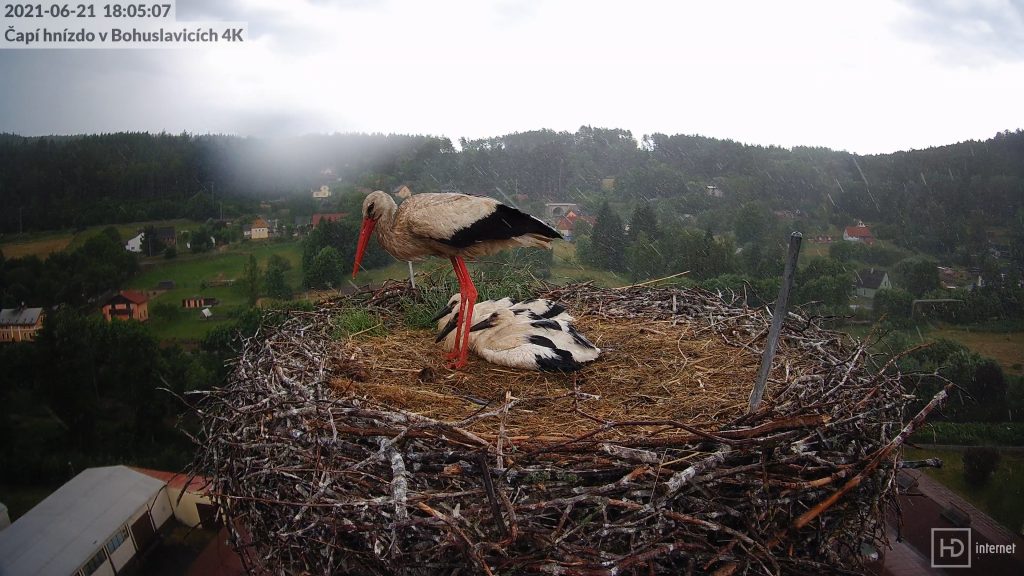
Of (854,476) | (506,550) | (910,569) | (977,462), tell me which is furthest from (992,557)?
(506,550)

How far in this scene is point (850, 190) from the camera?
7758mm

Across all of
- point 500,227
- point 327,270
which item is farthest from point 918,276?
point 327,270

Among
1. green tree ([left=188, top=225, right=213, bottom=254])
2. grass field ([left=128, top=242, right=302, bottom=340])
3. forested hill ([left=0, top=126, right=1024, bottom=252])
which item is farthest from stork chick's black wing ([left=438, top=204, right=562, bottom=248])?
green tree ([left=188, top=225, right=213, bottom=254])

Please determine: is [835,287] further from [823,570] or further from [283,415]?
[283,415]

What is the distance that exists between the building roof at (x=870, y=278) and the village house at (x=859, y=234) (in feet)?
1.82

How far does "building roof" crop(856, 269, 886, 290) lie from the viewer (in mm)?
6691

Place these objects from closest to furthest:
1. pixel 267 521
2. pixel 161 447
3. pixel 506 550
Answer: pixel 506 550
pixel 267 521
pixel 161 447

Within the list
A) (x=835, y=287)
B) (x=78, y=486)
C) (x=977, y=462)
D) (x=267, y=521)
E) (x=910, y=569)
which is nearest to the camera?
(x=267, y=521)

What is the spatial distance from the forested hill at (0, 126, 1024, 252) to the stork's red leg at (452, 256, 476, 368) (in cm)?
392

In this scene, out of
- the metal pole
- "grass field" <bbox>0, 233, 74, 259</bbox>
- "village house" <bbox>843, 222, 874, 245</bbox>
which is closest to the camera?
the metal pole

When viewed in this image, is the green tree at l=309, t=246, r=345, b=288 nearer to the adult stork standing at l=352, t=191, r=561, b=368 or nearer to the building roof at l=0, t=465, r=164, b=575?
the building roof at l=0, t=465, r=164, b=575

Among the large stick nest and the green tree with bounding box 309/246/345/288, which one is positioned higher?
the green tree with bounding box 309/246/345/288

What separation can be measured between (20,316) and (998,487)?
1271 centimetres

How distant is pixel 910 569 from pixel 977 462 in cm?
213
